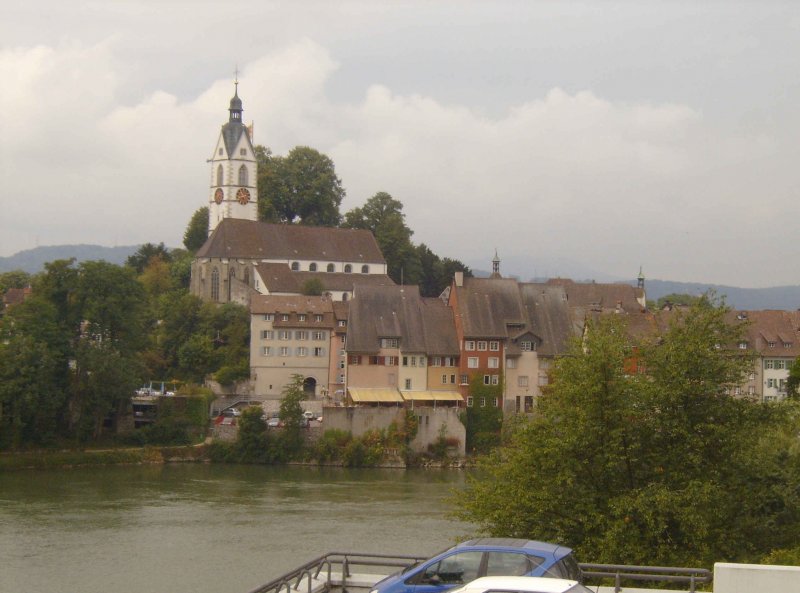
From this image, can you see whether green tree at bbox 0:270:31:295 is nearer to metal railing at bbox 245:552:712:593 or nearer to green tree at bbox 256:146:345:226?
green tree at bbox 256:146:345:226

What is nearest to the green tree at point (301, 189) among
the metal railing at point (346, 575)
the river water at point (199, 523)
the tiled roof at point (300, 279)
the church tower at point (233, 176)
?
the church tower at point (233, 176)

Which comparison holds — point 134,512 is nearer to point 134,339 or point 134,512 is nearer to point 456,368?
point 134,339

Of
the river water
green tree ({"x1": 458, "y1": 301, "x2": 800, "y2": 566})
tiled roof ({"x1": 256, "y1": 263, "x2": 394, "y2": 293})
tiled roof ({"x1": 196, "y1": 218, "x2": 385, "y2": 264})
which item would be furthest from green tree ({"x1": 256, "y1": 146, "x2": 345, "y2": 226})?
green tree ({"x1": 458, "y1": 301, "x2": 800, "y2": 566})

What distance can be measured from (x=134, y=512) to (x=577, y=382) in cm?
2585

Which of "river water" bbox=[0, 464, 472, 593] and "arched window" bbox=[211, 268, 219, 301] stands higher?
"arched window" bbox=[211, 268, 219, 301]

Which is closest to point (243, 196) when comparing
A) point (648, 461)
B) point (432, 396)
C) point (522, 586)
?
point (432, 396)

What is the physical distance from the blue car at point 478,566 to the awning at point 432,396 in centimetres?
5016

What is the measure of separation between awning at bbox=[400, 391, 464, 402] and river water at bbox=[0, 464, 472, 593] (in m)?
6.58

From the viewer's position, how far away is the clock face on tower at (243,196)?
100m

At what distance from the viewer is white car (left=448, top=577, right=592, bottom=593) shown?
13961mm

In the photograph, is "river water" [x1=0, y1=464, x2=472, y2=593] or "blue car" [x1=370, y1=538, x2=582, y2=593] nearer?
"blue car" [x1=370, y1=538, x2=582, y2=593]

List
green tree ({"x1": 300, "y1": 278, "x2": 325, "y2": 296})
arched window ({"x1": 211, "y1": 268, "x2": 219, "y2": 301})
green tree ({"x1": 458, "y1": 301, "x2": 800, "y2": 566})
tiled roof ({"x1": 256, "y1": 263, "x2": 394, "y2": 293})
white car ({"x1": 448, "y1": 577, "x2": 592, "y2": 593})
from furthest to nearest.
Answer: arched window ({"x1": 211, "y1": 268, "x2": 219, "y2": 301}) → tiled roof ({"x1": 256, "y1": 263, "x2": 394, "y2": 293}) → green tree ({"x1": 300, "y1": 278, "x2": 325, "y2": 296}) → green tree ({"x1": 458, "y1": 301, "x2": 800, "y2": 566}) → white car ({"x1": 448, "y1": 577, "x2": 592, "y2": 593})

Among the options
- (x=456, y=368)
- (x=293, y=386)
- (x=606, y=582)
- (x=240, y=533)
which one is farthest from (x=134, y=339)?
(x=606, y=582)

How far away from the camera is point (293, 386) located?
64625mm
